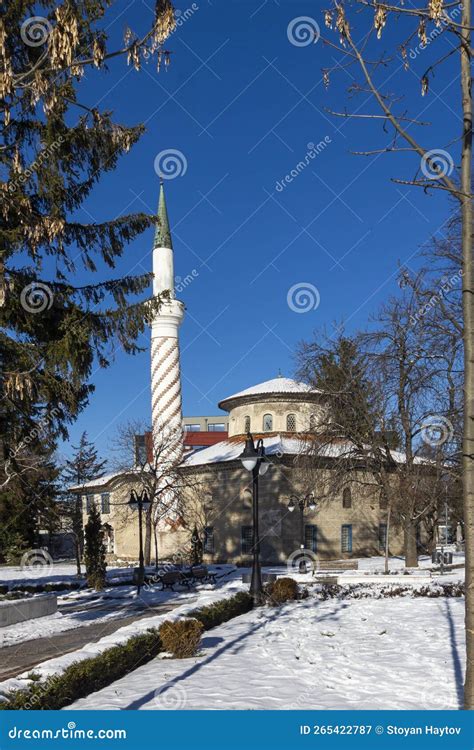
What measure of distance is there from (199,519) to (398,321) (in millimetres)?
20317

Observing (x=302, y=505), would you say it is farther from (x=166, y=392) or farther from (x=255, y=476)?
(x=166, y=392)

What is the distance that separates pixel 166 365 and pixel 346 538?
14205mm

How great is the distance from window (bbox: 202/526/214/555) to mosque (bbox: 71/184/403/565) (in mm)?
58

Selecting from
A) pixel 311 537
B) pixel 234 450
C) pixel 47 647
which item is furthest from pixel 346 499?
pixel 47 647

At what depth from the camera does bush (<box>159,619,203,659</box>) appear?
11.1 metres

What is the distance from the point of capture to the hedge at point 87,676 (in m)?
7.61

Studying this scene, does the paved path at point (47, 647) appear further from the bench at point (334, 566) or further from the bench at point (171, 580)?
the bench at point (334, 566)

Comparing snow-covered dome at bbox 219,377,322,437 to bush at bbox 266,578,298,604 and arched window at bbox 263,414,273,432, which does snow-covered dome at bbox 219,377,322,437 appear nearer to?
arched window at bbox 263,414,273,432

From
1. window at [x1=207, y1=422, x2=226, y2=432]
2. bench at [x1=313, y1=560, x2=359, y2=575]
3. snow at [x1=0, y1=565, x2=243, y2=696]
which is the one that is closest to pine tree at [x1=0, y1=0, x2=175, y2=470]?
snow at [x1=0, y1=565, x2=243, y2=696]

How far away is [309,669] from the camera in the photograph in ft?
34.0

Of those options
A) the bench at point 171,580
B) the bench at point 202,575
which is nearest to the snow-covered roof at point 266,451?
the bench at point 202,575

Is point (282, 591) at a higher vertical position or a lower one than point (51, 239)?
lower
